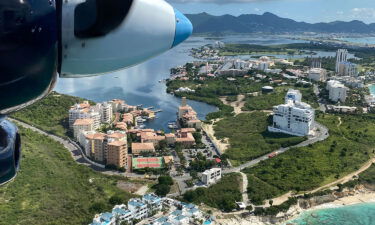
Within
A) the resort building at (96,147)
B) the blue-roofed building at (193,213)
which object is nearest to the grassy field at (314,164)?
the blue-roofed building at (193,213)

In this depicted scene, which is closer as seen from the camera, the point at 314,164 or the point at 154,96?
the point at 314,164

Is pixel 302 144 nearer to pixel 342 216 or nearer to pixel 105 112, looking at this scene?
pixel 342 216

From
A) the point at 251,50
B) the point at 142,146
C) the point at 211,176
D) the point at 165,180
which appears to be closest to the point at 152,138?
the point at 142,146

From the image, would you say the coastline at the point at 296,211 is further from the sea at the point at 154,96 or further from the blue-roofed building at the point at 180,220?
the blue-roofed building at the point at 180,220

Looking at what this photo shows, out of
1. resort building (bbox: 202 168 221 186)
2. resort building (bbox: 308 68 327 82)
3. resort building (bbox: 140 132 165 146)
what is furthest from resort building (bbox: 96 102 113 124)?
resort building (bbox: 308 68 327 82)

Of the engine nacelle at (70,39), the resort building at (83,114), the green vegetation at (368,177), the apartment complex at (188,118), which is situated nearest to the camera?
the engine nacelle at (70,39)

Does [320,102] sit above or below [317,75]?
below

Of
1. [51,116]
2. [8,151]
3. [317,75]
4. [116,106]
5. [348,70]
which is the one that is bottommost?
[51,116]

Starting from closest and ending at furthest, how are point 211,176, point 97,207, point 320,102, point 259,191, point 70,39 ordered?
point 70,39, point 97,207, point 259,191, point 211,176, point 320,102
